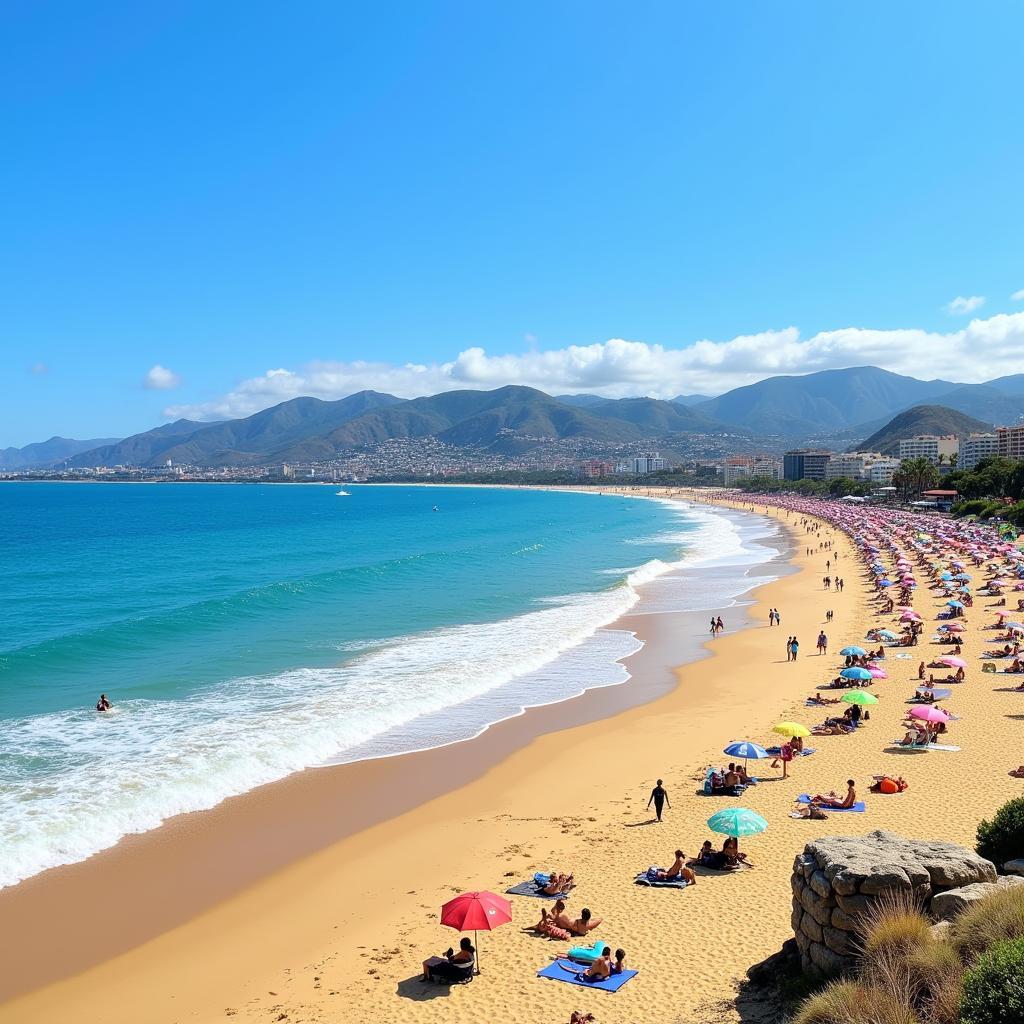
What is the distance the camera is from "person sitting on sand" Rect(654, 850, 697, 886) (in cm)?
1136

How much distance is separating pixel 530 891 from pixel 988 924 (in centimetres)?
639

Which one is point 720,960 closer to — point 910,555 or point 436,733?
point 436,733

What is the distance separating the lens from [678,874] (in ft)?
37.5

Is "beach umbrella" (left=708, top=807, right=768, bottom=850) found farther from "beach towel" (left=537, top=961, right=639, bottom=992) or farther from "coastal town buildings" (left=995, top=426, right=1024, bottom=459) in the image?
"coastal town buildings" (left=995, top=426, right=1024, bottom=459)

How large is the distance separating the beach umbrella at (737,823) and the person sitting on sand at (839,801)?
7.97ft

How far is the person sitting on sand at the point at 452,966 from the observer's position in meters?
9.24

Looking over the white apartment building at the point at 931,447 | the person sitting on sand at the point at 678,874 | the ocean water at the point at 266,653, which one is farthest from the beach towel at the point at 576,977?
the white apartment building at the point at 931,447

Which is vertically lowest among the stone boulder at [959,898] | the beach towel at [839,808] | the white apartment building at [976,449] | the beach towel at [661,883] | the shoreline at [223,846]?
the shoreline at [223,846]

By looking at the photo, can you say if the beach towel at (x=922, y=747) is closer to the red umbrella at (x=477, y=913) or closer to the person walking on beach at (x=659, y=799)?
the person walking on beach at (x=659, y=799)

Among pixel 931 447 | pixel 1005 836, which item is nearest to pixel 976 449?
pixel 931 447

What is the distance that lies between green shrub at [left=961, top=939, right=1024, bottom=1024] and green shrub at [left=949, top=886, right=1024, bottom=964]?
46 cm

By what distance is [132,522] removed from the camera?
9481 cm

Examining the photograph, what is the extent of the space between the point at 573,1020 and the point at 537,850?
5.03 m

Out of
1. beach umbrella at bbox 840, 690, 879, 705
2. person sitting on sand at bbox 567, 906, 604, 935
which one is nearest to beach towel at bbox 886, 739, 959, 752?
beach umbrella at bbox 840, 690, 879, 705
